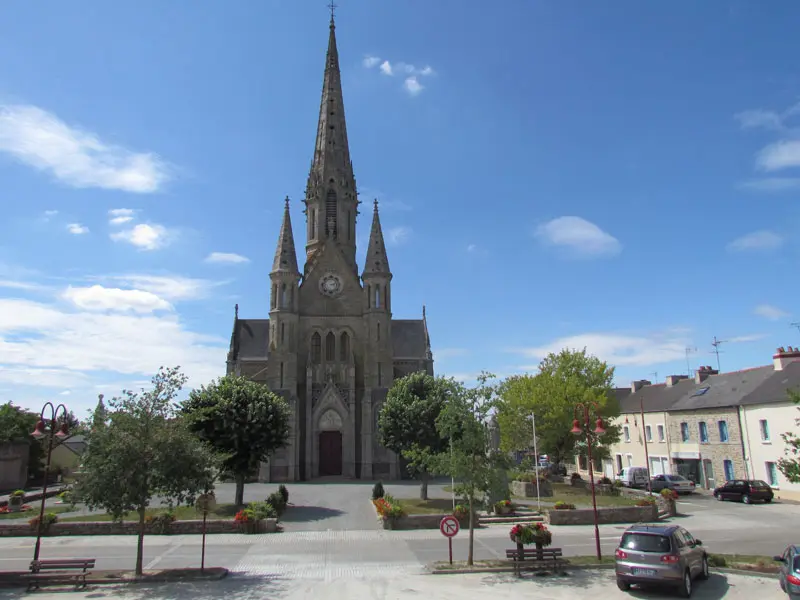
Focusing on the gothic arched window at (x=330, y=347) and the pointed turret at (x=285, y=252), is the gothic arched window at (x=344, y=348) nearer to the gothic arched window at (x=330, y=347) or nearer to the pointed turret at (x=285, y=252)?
the gothic arched window at (x=330, y=347)

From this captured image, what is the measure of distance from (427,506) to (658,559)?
1700 centimetres

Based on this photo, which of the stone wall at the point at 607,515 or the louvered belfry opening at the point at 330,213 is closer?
the stone wall at the point at 607,515

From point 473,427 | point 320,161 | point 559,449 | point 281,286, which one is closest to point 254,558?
point 473,427

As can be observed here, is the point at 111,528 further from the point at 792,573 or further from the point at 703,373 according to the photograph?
the point at 703,373

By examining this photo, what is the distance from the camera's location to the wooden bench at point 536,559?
16.0 m

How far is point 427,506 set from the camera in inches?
1146

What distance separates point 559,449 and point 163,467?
2916 centimetres

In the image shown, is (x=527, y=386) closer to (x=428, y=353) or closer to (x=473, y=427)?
(x=428, y=353)

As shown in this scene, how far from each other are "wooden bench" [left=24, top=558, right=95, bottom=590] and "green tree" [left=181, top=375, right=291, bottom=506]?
12222mm

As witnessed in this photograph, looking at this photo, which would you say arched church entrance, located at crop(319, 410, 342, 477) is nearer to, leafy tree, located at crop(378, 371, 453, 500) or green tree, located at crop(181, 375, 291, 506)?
leafy tree, located at crop(378, 371, 453, 500)

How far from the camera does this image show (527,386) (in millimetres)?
40750

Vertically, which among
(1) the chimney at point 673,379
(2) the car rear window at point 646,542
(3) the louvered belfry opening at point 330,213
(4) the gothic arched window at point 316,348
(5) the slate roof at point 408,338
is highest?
(3) the louvered belfry opening at point 330,213

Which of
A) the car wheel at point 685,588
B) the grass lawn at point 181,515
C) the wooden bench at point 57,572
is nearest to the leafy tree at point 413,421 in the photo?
the grass lawn at point 181,515

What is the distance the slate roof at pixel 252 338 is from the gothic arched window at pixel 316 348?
21.8 ft
